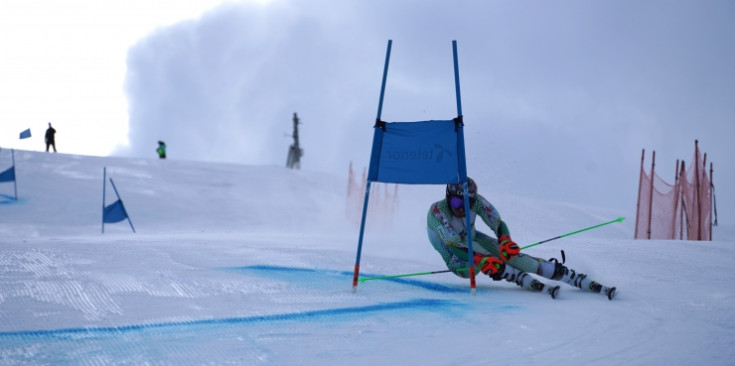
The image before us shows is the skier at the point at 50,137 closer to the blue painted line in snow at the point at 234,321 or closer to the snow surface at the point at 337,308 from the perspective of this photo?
the snow surface at the point at 337,308

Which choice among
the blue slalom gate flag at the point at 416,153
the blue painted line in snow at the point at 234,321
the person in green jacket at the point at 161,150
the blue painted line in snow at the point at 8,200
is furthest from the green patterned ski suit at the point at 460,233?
the person in green jacket at the point at 161,150

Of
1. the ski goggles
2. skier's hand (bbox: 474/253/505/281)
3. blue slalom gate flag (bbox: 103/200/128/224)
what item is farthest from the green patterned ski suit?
blue slalom gate flag (bbox: 103/200/128/224)

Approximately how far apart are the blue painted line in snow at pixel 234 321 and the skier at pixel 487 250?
0.80 metres

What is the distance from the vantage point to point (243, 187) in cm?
2316

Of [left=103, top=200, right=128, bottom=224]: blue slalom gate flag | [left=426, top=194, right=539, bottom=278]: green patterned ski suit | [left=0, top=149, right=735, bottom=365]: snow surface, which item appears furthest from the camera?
[left=103, top=200, right=128, bottom=224]: blue slalom gate flag

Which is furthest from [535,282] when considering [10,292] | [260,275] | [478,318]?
[10,292]

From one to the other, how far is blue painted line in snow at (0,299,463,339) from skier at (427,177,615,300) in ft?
2.64

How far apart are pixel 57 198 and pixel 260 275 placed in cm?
1515

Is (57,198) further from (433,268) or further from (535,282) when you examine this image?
(535,282)

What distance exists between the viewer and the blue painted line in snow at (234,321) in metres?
3.35

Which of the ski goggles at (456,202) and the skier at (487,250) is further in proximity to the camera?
the ski goggles at (456,202)

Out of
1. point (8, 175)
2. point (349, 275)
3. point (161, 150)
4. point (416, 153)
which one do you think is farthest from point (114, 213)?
point (161, 150)

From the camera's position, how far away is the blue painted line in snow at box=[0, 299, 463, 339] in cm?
335

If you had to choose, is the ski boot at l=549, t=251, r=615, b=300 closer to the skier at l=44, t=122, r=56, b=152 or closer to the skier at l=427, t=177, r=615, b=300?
the skier at l=427, t=177, r=615, b=300
